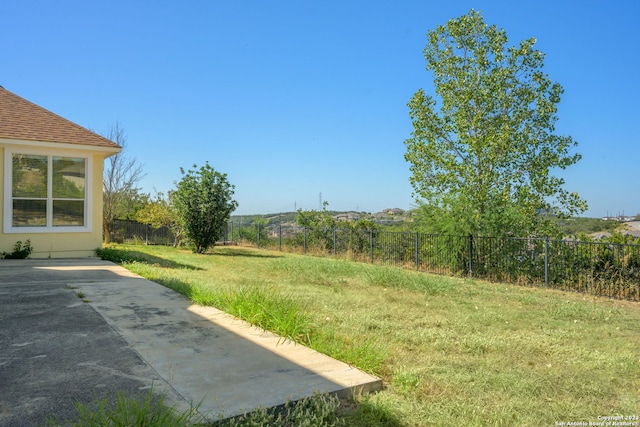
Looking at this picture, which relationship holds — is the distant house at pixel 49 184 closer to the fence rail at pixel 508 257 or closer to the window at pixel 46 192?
the window at pixel 46 192

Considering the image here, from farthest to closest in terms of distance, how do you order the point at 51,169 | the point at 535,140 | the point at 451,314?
the point at 535,140
the point at 51,169
the point at 451,314

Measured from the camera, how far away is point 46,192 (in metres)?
10.6

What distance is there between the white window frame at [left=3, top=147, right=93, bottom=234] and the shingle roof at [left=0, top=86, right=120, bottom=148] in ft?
1.19

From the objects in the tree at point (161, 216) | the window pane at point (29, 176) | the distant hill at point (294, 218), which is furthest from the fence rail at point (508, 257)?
the window pane at point (29, 176)

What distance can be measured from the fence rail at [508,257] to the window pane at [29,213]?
1011cm

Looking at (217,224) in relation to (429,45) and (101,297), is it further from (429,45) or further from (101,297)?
(101,297)

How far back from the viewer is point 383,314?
6.38m

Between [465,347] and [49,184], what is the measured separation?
10135 millimetres

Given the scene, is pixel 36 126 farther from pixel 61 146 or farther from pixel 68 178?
pixel 68 178

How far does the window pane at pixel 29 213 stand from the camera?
1034 cm

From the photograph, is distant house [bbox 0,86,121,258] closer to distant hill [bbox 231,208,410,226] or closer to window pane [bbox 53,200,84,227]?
window pane [bbox 53,200,84,227]

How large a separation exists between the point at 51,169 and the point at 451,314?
9.65m

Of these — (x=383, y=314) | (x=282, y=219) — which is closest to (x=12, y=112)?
(x=383, y=314)

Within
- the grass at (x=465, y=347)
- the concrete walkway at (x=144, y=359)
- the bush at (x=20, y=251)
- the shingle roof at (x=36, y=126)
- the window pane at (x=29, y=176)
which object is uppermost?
the shingle roof at (x=36, y=126)
